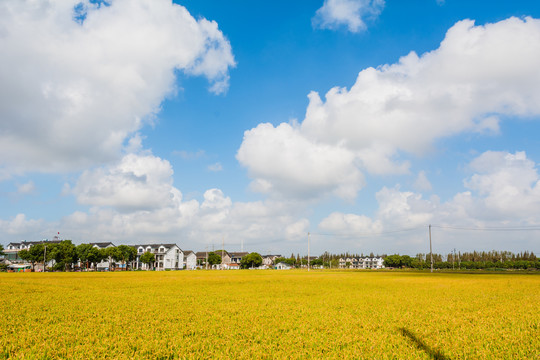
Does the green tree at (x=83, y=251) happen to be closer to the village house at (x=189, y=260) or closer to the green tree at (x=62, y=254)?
the green tree at (x=62, y=254)

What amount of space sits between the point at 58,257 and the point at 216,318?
96.0 meters

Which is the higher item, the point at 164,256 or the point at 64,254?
the point at 64,254

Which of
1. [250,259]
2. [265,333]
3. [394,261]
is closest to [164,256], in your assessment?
[250,259]

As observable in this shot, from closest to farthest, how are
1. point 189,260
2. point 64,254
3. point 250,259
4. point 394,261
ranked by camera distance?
point 64,254 → point 250,259 → point 189,260 → point 394,261

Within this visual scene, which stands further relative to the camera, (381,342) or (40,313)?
(40,313)

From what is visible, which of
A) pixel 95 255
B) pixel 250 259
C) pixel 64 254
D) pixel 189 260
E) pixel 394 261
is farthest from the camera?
pixel 394 261

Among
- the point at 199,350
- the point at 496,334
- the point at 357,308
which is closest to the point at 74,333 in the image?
the point at 199,350

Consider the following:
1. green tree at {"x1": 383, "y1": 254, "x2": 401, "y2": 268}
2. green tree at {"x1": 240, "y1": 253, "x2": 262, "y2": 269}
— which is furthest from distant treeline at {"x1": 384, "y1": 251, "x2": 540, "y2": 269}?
green tree at {"x1": 240, "y1": 253, "x2": 262, "y2": 269}

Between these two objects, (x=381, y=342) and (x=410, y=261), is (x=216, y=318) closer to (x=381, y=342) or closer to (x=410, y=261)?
(x=381, y=342)

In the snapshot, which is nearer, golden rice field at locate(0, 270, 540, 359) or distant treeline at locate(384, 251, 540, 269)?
golden rice field at locate(0, 270, 540, 359)

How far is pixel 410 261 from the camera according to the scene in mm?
176500

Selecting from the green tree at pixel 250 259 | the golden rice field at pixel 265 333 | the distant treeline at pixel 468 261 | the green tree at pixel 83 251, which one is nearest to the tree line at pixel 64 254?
the green tree at pixel 83 251

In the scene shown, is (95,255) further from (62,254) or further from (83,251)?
(62,254)

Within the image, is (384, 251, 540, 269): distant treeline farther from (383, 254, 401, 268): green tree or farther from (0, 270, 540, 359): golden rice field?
(0, 270, 540, 359): golden rice field
